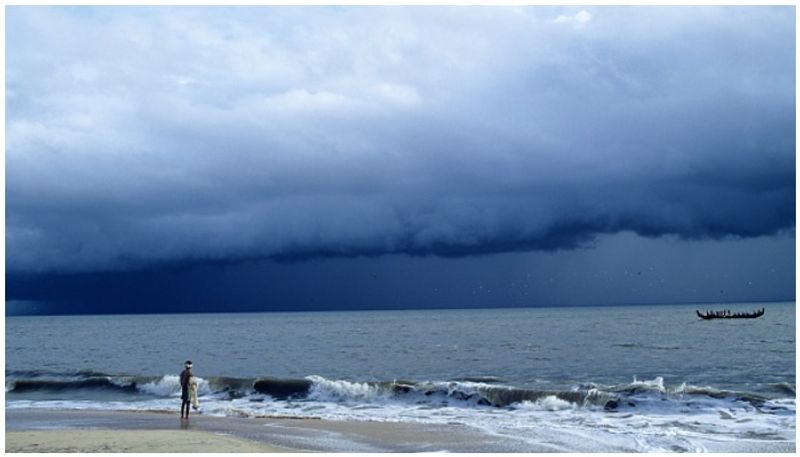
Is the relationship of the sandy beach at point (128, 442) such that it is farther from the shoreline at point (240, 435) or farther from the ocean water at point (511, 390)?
the ocean water at point (511, 390)

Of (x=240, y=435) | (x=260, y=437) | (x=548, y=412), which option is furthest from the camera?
(x=548, y=412)

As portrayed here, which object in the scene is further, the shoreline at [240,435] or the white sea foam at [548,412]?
the white sea foam at [548,412]

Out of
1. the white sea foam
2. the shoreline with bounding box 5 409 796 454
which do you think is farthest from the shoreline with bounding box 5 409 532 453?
the white sea foam

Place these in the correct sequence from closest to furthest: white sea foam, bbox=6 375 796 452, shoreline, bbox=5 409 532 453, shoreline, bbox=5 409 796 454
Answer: shoreline, bbox=5 409 796 454 → shoreline, bbox=5 409 532 453 → white sea foam, bbox=6 375 796 452

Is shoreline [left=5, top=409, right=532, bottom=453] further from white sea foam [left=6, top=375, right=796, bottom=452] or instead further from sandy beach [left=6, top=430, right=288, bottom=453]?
white sea foam [left=6, top=375, right=796, bottom=452]

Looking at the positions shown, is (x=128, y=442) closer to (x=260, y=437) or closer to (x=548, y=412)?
(x=260, y=437)

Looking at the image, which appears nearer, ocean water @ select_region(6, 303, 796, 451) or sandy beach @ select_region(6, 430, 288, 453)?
sandy beach @ select_region(6, 430, 288, 453)

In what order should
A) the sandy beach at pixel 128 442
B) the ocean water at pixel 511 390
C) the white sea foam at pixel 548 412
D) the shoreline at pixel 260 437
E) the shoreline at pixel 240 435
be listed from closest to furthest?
1. the sandy beach at pixel 128 442
2. the shoreline at pixel 260 437
3. the shoreline at pixel 240 435
4. the white sea foam at pixel 548 412
5. the ocean water at pixel 511 390

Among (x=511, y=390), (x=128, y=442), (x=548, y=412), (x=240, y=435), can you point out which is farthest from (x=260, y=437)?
(x=511, y=390)

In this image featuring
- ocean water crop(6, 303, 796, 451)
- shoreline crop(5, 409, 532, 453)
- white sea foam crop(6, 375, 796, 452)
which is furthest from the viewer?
ocean water crop(6, 303, 796, 451)

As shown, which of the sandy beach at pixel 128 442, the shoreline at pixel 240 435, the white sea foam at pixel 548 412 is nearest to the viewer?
the sandy beach at pixel 128 442

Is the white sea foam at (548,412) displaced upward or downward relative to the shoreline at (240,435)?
downward

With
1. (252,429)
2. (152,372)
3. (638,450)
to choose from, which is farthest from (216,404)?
(152,372)

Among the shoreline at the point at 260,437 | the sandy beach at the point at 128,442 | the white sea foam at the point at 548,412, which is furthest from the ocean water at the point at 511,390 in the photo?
the sandy beach at the point at 128,442
